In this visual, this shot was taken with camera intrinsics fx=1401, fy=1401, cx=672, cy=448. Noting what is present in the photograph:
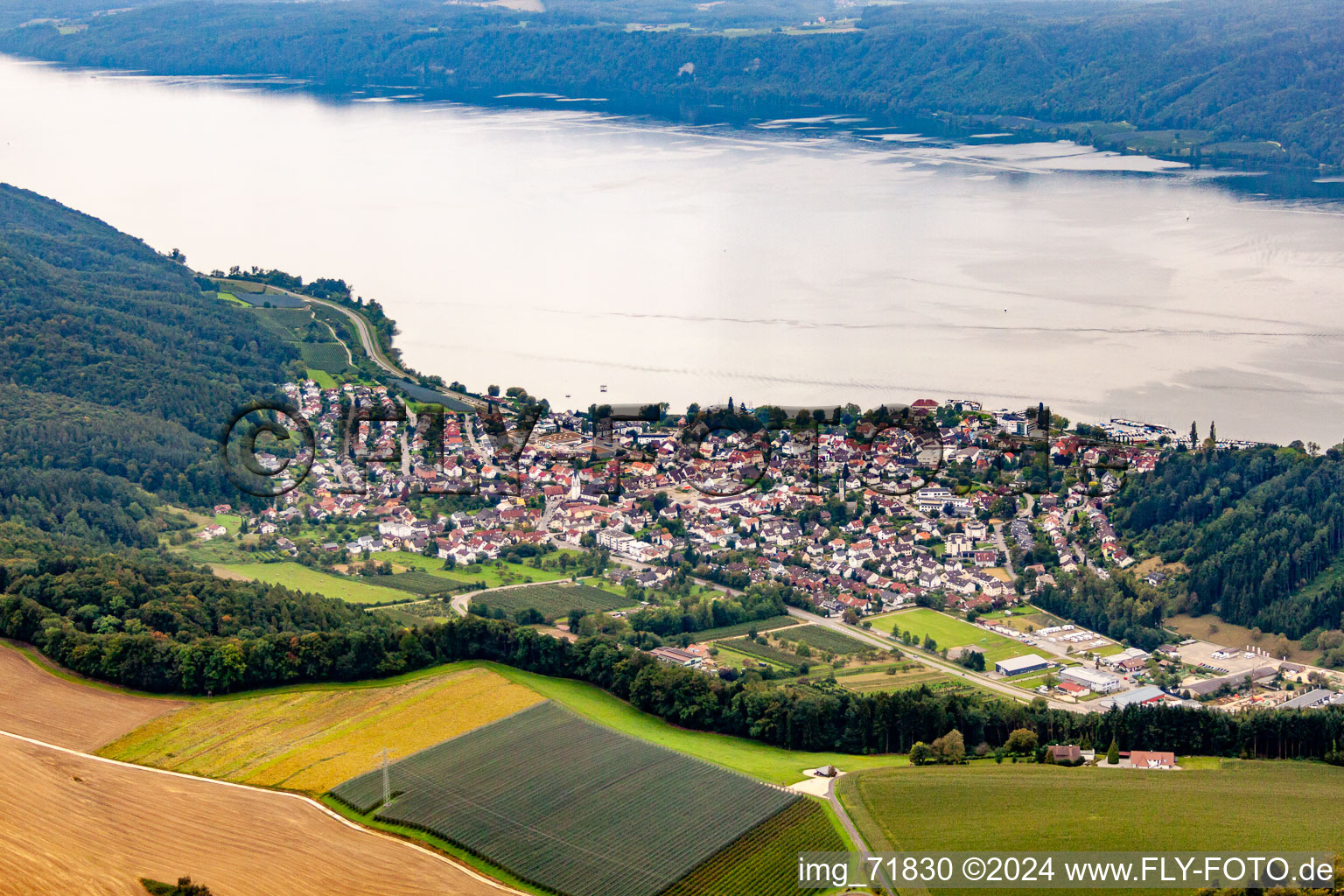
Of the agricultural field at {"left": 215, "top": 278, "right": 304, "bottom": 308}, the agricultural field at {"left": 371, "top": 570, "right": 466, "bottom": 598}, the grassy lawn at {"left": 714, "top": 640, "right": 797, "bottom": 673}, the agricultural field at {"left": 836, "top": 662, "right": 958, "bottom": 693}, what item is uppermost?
the agricultural field at {"left": 215, "top": 278, "right": 304, "bottom": 308}

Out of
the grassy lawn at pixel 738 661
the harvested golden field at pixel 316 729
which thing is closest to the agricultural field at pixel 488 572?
the grassy lawn at pixel 738 661

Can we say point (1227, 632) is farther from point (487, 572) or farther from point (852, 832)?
point (487, 572)

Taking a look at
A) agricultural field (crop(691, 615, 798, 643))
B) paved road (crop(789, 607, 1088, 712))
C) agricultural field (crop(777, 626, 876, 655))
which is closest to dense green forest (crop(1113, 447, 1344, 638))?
paved road (crop(789, 607, 1088, 712))

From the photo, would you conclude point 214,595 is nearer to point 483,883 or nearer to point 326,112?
point 483,883

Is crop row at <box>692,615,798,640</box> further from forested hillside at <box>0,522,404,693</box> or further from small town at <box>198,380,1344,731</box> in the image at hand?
forested hillside at <box>0,522,404,693</box>

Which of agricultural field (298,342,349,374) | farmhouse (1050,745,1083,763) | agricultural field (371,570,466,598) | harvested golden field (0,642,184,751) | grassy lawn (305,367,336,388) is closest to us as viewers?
harvested golden field (0,642,184,751)

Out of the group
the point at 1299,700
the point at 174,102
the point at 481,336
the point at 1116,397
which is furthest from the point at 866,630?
the point at 174,102

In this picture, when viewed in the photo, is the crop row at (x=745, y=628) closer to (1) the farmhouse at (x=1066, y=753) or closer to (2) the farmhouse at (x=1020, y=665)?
(2) the farmhouse at (x=1020, y=665)

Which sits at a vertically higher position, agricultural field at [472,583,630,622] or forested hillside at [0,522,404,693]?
forested hillside at [0,522,404,693]
